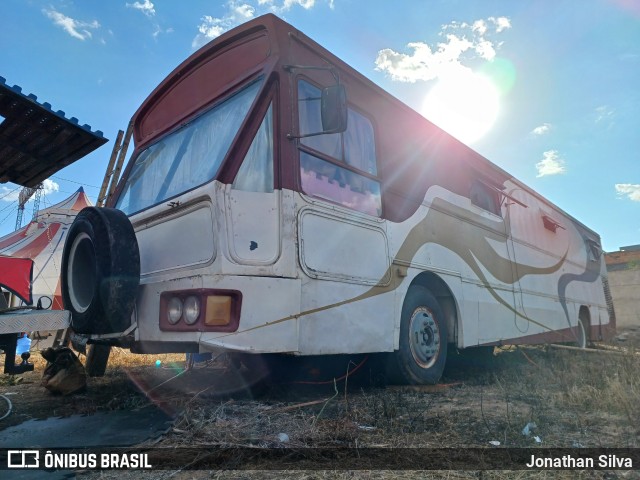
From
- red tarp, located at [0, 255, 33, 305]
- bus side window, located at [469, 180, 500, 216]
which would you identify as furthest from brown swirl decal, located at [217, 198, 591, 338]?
red tarp, located at [0, 255, 33, 305]

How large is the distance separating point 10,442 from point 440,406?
118 inches

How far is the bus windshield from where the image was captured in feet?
10.9

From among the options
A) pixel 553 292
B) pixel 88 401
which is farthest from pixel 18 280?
pixel 553 292

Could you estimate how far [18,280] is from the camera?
10.1 meters

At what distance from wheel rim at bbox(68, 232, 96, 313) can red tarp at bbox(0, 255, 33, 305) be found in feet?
24.4

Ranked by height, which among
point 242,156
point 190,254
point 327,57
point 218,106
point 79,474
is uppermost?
point 327,57

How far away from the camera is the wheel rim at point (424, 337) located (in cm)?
423

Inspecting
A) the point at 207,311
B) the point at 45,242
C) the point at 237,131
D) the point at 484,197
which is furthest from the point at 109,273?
the point at 45,242

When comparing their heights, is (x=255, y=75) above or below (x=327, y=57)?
below

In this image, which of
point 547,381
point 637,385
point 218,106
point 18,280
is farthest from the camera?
point 18,280

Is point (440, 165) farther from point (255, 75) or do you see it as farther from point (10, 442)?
point (10, 442)

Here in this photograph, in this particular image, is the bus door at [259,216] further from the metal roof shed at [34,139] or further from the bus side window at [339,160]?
the metal roof shed at [34,139]

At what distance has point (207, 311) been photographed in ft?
9.03

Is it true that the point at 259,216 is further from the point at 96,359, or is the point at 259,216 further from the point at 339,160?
the point at 96,359
